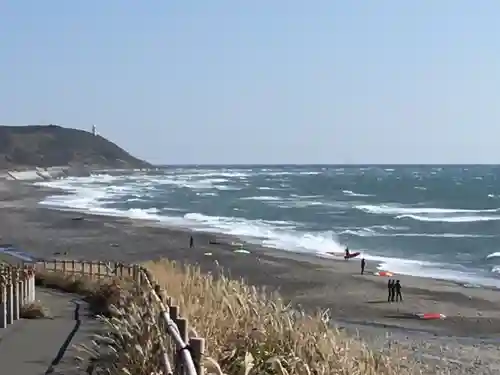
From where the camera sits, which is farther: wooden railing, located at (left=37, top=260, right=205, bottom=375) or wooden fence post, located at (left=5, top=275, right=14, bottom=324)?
wooden fence post, located at (left=5, top=275, right=14, bottom=324)

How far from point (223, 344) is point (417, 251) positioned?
35.7 meters

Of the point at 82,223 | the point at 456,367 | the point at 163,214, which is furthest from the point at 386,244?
the point at 456,367

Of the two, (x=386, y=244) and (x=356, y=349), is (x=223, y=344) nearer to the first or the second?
(x=356, y=349)

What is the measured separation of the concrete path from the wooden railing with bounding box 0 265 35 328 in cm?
19

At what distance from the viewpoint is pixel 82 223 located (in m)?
54.4

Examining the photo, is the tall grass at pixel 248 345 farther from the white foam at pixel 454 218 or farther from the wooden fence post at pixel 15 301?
the white foam at pixel 454 218

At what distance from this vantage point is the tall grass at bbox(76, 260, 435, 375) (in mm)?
6930

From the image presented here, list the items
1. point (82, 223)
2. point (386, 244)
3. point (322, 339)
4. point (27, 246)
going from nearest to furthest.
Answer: point (322, 339) < point (27, 246) < point (386, 244) < point (82, 223)

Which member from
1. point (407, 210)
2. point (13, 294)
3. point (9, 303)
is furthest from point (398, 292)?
point (407, 210)

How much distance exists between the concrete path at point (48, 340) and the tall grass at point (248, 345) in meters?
1.13

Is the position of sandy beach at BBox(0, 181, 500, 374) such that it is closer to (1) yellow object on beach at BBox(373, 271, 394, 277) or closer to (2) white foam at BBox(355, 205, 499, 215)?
(1) yellow object on beach at BBox(373, 271, 394, 277)

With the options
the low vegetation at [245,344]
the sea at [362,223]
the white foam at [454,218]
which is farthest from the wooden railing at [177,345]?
the white foam at [454,218]

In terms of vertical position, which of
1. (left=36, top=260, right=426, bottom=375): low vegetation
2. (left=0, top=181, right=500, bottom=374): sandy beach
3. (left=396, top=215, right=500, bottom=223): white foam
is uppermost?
(left=36, top=260, right=426, bottom=375): low vegetation

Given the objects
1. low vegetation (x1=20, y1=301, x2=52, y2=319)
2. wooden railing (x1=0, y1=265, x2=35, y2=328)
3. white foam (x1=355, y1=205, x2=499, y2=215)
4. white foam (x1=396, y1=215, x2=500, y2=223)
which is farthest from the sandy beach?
white foam (x1=355, y1=205, x2=499, y2=215)
